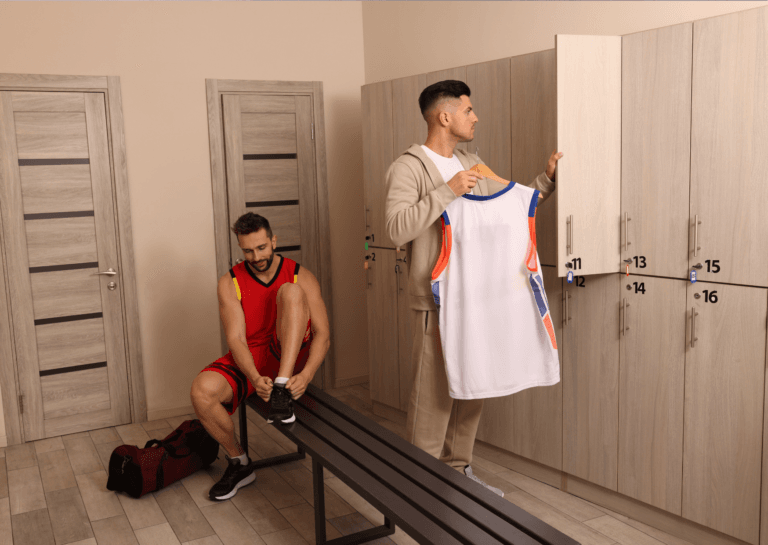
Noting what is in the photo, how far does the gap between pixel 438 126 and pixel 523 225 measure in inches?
19.1

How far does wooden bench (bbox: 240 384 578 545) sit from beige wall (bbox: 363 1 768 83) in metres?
1.91

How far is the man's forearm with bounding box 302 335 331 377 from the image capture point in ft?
9.96

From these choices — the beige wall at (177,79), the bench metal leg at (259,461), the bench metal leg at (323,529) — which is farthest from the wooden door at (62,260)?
the bench metal leg at (323,529)

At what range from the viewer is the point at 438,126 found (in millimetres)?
2543

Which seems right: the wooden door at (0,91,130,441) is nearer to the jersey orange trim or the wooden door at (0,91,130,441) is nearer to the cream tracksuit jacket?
the cream tracksuit jacket

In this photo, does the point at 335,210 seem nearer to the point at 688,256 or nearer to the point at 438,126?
the point at 438,126

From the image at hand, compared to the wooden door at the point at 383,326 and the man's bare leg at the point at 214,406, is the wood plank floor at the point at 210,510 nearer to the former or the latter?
the man's bare leg at the point at 214,406

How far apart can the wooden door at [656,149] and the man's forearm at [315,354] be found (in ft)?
4.50

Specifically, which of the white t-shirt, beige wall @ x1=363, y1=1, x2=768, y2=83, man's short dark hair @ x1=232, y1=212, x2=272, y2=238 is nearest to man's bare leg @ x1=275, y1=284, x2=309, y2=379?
man's short dark hair @ x1=232, y1=212, x2=272, y2=238

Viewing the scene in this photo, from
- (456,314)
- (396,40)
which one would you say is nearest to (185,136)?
(396,40)

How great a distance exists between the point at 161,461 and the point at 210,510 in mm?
347

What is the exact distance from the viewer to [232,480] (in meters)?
3.04

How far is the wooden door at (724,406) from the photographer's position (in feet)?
7.38

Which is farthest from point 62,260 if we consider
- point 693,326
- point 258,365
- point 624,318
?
point 693,326
